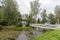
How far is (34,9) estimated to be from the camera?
5312 cm

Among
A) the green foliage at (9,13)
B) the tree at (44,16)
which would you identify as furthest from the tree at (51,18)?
the green foliage at (9,13)

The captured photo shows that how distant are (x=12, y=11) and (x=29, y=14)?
6.39 metres

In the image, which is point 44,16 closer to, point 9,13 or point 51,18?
point 51,18

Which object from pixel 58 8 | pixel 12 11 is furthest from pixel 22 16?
pixel 58 8

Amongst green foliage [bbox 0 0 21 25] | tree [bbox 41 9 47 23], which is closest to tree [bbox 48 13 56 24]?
tree [bbox 41 9 47 23]

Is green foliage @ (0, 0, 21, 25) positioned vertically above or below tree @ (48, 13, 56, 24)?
above

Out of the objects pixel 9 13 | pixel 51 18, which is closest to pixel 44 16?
pixel 51 18

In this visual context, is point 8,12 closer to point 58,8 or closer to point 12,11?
point 12,11

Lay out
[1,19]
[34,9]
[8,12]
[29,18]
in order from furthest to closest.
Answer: [34,9]
[29,18]
[8,12]
[1,19]

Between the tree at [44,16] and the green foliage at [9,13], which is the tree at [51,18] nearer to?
the tree at [44,16]

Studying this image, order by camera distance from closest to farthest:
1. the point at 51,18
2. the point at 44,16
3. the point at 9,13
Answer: the point at 9,13, the point at 51,18, the point at 44,16

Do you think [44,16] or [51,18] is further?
[44,16]

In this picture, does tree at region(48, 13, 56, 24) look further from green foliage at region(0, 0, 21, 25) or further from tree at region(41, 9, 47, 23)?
green foliage at region(0, 0, 21, 25)

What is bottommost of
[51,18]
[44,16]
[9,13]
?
[51,18]
